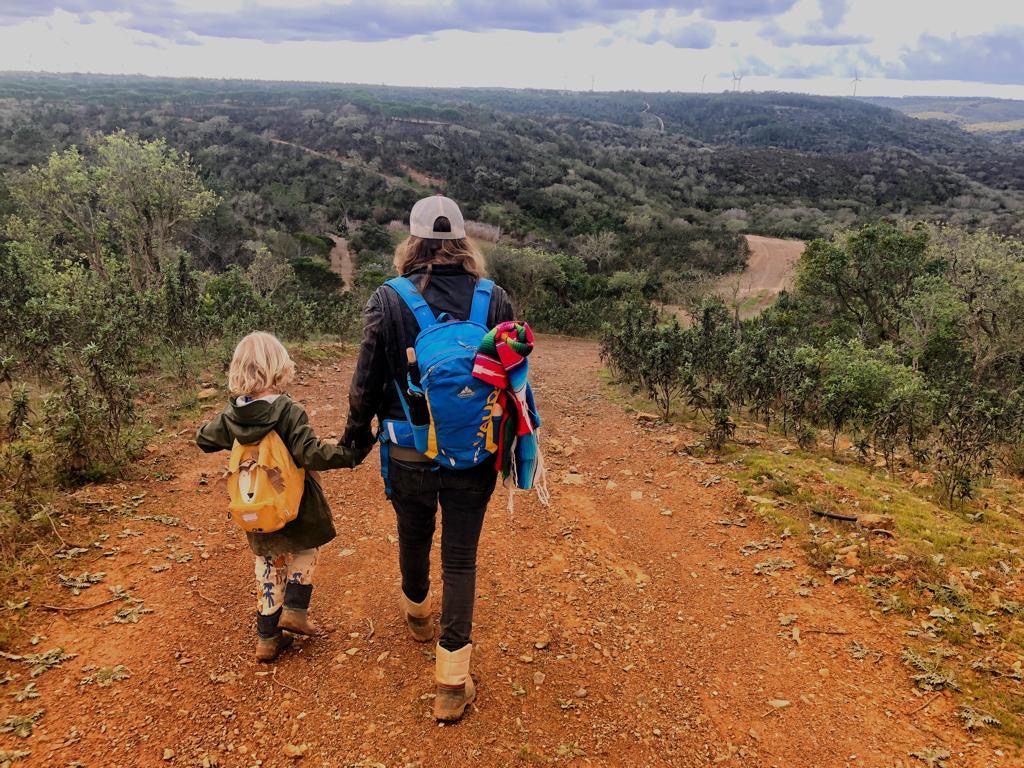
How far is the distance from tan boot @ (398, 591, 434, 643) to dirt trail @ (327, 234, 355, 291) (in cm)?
2292

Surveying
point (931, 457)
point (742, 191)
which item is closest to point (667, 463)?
point (931, 457)

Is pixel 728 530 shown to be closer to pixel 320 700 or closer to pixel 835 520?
pixel 835 520

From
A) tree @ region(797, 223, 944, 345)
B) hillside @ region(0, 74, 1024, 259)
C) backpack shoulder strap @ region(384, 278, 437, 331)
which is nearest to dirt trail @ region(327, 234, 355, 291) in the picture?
hillside @ region(0, 74, 1024, 259)

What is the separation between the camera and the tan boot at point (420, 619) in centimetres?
294

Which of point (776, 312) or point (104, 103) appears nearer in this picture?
point (776, 312)

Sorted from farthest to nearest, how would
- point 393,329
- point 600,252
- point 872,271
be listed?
point 600,252, point 872,271, point 393,329

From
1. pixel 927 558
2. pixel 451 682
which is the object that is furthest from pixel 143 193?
pixel 927 558

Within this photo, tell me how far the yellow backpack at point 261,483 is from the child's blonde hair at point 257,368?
7.9 inches

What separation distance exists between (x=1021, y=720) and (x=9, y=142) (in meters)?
50.3

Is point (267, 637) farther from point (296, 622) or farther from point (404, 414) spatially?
point (404, 414)

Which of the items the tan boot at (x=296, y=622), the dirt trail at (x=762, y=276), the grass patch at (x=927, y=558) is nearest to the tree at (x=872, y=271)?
the dirt trail at (x=762, y=276)

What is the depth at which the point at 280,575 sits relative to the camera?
2746 mm

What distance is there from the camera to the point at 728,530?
429cm

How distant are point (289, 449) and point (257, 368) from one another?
0.36m
